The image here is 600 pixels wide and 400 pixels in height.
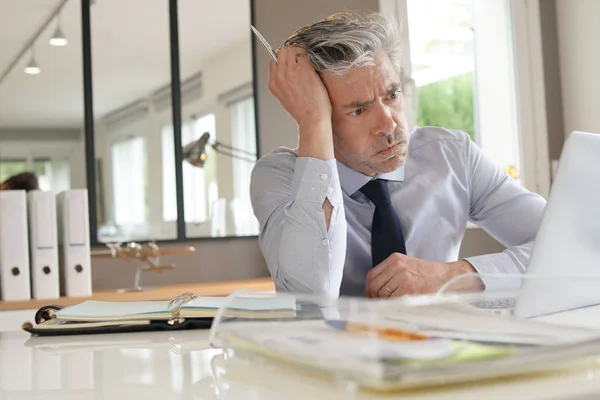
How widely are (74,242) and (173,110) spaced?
2.69ft

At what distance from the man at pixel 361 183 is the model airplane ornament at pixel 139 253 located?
49.5 inches

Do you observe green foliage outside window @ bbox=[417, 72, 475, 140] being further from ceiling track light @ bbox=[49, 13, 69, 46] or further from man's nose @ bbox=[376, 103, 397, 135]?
man's nose @ bbox=[376, 103, 397, 135]

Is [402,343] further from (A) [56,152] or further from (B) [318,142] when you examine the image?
(A) [56,152]

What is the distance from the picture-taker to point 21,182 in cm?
292

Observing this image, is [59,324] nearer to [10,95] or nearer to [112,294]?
[112,294]

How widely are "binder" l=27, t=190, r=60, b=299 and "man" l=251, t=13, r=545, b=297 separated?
111 centimetres

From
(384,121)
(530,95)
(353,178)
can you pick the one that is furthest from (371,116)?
(530,95)

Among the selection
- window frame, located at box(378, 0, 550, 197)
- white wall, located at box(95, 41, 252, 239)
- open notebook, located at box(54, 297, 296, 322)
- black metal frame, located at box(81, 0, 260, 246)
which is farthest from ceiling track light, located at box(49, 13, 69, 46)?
window frame, located at box(378, 0, 550, 197)

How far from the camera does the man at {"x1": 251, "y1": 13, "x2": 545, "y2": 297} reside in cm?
165

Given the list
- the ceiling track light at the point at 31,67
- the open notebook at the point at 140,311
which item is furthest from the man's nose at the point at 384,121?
the ceiling track light at the point at 31,67

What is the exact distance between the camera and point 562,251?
40.2 inches

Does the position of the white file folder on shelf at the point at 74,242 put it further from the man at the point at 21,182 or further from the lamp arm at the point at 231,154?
the lamp arm at the point at 231,154

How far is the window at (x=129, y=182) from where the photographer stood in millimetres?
3117

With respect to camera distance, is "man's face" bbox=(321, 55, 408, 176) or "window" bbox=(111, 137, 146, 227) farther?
"window" bbox=(111, 137, 146, 227)
